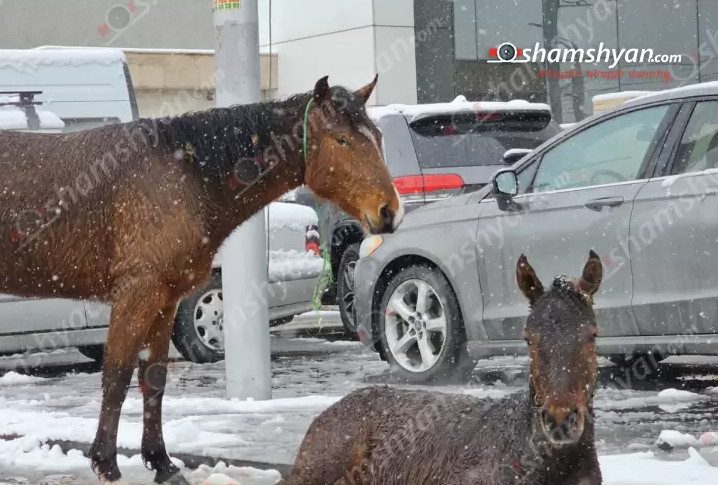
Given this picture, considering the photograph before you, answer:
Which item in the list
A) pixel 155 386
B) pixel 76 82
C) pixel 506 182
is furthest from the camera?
pixel 76 82

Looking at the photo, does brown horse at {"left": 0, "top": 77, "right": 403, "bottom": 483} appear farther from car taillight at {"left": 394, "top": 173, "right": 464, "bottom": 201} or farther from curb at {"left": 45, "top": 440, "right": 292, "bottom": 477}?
car taillight at {"left": 394, "top": 173, "right": 464, "bottom": 201}

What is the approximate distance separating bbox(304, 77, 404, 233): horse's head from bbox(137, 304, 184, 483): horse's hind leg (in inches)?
41.5

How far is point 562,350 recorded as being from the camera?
436cm

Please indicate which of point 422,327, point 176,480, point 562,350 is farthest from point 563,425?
point 422,327

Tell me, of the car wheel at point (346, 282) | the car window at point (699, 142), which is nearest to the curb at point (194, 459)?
the car window at point (699, 142)

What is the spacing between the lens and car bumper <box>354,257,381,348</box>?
11.2 metres

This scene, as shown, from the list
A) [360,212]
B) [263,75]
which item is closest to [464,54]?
[263,75]

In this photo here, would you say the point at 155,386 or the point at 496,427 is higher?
the point at 496,427

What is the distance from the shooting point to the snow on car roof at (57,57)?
13227mm

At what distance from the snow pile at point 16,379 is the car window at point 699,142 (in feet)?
20.4

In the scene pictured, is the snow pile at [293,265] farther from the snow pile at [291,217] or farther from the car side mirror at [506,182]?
the car side mirror at [506,182]

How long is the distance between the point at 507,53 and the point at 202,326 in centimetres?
1919

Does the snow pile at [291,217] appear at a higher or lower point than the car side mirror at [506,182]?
lower

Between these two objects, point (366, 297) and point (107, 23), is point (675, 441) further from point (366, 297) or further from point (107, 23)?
point (107, 23)
